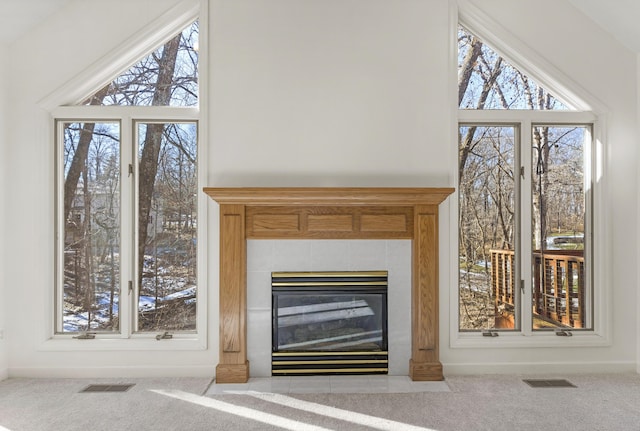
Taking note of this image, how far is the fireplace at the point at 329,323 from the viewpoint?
11.7 ft

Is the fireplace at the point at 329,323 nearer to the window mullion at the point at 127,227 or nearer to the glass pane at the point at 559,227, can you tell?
the window mullion at the point at 127,227

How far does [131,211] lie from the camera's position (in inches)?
145

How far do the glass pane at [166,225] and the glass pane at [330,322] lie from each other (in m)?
0.76

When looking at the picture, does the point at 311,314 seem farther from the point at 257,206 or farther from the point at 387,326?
the point at 257,206

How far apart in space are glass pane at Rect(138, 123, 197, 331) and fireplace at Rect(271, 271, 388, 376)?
748 millimetres

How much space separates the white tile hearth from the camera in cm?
326

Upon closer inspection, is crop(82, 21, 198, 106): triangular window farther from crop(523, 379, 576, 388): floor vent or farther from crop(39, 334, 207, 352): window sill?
crop(523, 379, 576, 388): floor vent

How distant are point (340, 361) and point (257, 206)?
52.5 inches

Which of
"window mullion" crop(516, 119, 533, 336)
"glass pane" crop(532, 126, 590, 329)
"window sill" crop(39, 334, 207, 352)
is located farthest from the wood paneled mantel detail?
"glass pane" crop(532, 126, 590, 329)

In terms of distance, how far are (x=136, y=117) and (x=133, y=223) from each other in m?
0.83

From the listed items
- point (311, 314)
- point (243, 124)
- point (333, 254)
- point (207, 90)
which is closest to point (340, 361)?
point (311, 314)

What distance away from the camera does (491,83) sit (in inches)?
151

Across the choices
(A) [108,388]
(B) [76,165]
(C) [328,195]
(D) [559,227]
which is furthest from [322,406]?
(B) [76,165]

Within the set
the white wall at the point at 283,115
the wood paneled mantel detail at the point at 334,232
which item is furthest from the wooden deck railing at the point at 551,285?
the wood paneled mantel detail at the point at 334,232
